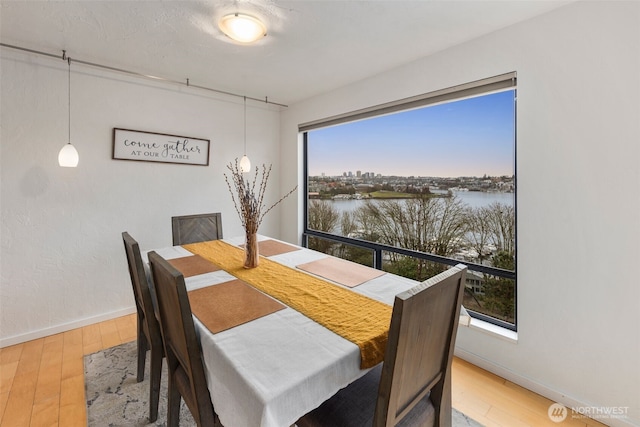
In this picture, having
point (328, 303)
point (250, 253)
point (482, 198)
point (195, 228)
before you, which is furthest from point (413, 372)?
point (195, 228)

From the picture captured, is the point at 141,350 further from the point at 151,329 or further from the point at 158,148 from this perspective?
the point at 158,148

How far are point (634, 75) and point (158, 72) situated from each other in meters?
3.43

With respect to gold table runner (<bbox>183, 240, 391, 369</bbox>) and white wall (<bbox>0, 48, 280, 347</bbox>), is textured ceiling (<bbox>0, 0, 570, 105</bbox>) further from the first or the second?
A: gold table runner (<bbox>183, 240, 391, 369</bbox>)

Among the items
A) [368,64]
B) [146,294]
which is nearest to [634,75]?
[368,64]

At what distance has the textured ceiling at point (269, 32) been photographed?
5.61ft

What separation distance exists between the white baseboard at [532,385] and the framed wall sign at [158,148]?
10.4 feet

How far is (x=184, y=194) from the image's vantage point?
322cm

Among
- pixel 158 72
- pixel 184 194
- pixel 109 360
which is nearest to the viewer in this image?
pixel 109 360

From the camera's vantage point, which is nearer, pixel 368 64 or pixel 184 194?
pixel 368 64

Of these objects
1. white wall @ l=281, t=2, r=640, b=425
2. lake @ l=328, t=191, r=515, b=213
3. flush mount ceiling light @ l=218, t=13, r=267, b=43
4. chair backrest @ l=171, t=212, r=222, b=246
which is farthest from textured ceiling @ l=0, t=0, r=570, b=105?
chair backrest @ l=171, t=212, r=222, b=246

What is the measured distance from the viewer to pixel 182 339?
1090mm

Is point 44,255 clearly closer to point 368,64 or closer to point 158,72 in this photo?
point 158,72

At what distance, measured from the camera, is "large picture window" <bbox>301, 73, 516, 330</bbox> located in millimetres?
2145

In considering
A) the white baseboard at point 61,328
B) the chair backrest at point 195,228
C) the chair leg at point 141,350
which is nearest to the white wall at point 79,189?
the white baseboard at point 61,328
